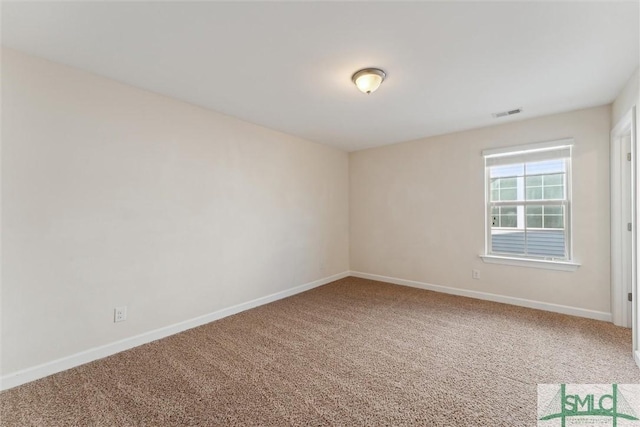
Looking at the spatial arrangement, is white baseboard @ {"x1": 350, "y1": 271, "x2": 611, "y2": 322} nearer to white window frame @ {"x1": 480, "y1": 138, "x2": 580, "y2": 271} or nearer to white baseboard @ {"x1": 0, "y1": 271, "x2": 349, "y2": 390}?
white window frame @ {"x1": 480, "y1": 138, "x2": 580, "y2": 271}

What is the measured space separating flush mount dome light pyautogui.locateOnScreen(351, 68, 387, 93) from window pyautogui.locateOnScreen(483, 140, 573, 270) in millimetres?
2346

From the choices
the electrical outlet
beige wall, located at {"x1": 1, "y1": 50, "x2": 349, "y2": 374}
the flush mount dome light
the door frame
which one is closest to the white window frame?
the door frame

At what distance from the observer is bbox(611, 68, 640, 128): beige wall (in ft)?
7.59

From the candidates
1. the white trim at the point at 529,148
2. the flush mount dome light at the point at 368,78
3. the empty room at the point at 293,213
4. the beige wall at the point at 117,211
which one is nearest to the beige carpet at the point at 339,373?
the empty room at the point at 293,213

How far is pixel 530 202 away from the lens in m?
3.59

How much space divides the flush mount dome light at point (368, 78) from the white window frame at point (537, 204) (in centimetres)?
235

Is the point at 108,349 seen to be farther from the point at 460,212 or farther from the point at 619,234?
the point at 619,234

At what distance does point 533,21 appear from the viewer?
1.75 metres

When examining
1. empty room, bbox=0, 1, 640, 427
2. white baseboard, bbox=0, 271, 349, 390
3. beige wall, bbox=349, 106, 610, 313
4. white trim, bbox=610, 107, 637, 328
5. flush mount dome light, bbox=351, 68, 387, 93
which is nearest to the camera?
empty room, bbox=0, 1, 640, 427

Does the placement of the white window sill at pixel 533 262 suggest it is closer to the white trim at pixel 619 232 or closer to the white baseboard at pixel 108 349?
the white trim at pixel 619 232

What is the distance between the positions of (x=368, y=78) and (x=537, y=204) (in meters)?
2.85

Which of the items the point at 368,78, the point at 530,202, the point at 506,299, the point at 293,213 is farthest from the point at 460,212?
the point at 368,78

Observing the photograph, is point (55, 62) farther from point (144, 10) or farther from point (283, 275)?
point (283, 275)

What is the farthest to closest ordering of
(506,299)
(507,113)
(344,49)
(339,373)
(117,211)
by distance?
1. (506,299)
2. (507,113)
3. (117,211)
4. (339,373)
5. (344,49)
